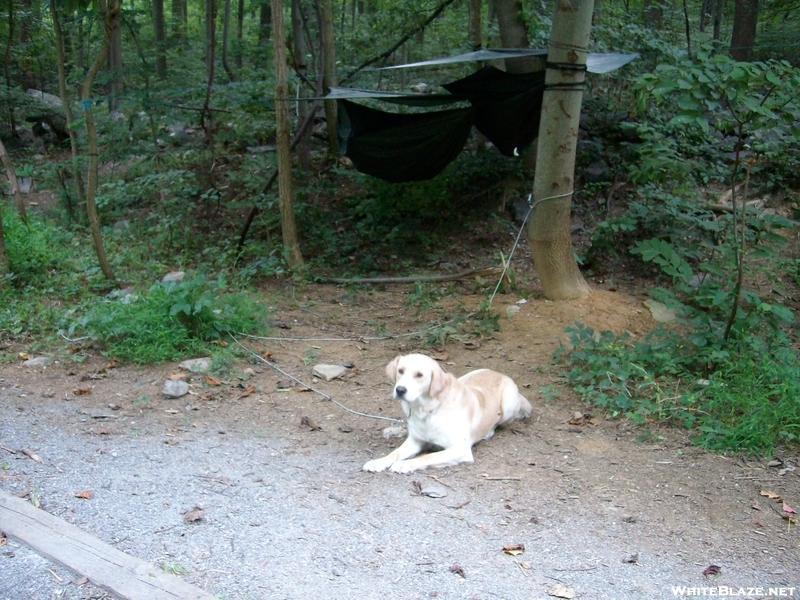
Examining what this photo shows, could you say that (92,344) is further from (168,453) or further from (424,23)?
(424,23)

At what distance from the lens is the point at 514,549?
2.93 m

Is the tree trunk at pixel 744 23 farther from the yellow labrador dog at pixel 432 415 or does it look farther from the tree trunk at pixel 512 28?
the yellow labrador dog at pixel 432 415

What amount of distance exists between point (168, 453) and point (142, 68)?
651 cm

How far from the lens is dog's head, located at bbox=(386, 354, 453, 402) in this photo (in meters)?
3.50

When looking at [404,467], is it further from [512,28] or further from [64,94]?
[64,94]

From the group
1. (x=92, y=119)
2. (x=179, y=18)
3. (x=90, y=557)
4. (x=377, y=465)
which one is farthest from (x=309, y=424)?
(x=179, y=18)

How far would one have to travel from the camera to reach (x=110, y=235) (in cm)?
907

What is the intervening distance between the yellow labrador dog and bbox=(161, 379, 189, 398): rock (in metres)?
1.66

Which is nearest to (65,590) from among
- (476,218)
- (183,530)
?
(183,530)

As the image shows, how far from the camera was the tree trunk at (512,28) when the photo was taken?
786cm

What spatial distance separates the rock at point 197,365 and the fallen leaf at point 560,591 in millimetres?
3143

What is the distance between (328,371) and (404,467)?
65.1 inches

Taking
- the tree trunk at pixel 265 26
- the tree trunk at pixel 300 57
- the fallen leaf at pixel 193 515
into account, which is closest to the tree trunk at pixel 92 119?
the tree trunk at pixel 300 57

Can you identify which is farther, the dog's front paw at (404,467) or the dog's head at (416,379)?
the dog's front paw at (404,467)
